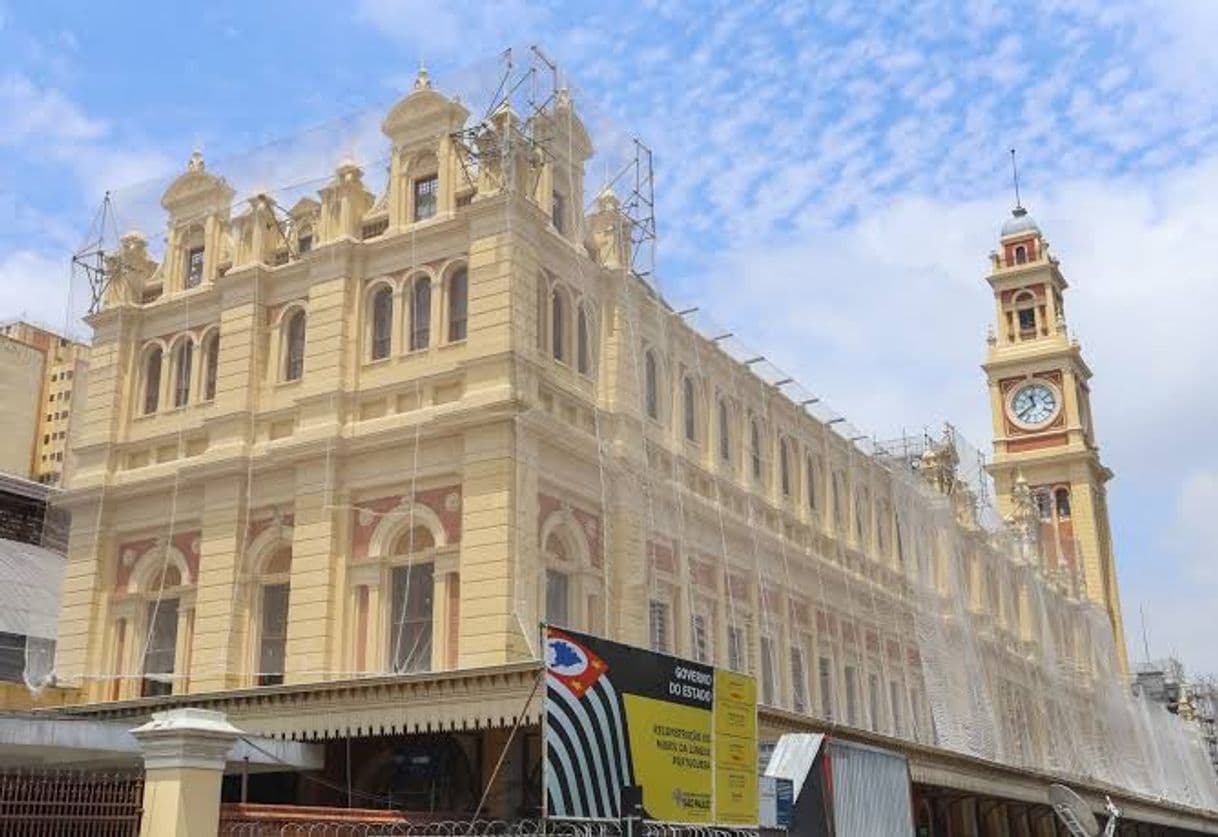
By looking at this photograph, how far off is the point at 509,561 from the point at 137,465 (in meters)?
10.3

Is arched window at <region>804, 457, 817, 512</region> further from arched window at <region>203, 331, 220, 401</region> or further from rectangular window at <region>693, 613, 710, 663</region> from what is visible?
arched window at <region>203, 331, 220, 401</region>

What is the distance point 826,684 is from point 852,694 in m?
1.56

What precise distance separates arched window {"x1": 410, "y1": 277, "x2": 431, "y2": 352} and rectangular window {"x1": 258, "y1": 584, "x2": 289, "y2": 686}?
5.31 m

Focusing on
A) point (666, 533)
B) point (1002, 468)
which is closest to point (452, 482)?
point (666, 533)

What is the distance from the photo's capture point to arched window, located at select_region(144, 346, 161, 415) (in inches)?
1136

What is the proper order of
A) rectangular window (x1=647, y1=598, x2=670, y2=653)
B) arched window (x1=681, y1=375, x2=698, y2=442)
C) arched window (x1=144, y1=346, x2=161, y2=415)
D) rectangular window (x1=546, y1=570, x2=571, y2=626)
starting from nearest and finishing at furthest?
rectangular window (x1=546, y1=570, x2=571, y2=626)
rectangular window (x1=647, y1=598, x2=670, y2=653)
arched window (x1=144, y1=346, x2=161, y2=415)
arched window (x1=681, y1=375, x2=698, y2=442)

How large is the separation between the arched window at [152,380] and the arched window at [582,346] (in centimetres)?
938

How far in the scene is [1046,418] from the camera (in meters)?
67.8

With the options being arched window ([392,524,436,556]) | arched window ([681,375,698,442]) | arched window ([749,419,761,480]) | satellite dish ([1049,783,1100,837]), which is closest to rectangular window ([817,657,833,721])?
arched window ([749,419,761,480])

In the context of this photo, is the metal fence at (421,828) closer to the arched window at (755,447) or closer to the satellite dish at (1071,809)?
the arched window at (755,447)

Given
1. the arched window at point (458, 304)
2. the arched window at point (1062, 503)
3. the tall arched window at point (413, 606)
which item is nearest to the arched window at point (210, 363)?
the arched window at point (458, 304)

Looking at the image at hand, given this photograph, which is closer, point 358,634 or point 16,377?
point 358,634

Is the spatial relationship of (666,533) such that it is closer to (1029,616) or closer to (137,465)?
(137,465)

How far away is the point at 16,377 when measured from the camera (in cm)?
5612
